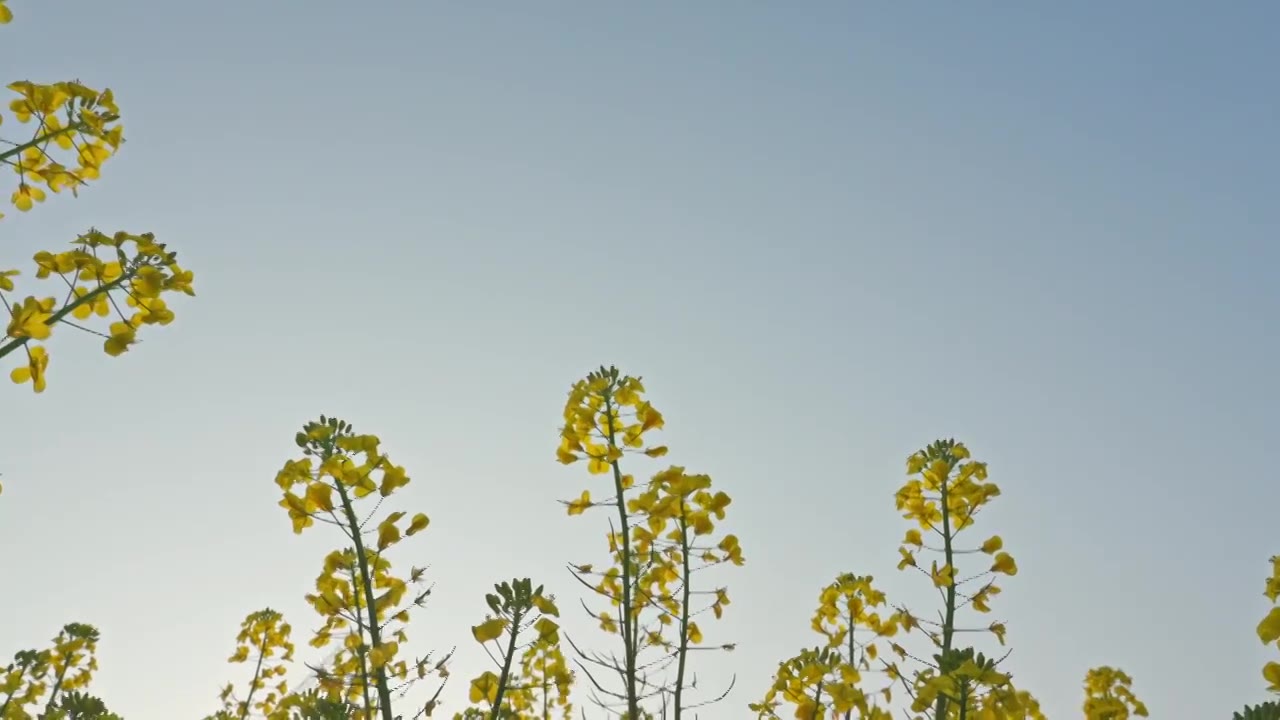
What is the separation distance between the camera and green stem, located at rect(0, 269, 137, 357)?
287cm

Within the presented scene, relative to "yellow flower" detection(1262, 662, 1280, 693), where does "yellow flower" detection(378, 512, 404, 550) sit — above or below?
above

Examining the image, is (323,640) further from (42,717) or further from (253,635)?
(253,635)

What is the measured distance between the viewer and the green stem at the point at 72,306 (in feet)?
9.41

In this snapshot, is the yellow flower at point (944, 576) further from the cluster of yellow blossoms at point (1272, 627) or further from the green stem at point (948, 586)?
the cluster of yellow blossoms at point (1272, 627)

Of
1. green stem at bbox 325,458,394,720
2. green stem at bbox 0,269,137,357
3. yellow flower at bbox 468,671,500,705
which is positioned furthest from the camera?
yellow flower at bbox 468,671,500,705

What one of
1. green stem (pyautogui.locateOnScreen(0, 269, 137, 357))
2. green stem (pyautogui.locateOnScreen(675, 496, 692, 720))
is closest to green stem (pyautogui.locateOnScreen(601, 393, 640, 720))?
green stem (pyautogui.locateOnScreen(675, 496, 692, 720))

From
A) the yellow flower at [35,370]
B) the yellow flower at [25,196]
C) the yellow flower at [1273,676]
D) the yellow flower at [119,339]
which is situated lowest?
the yellow flower at [1273,676]

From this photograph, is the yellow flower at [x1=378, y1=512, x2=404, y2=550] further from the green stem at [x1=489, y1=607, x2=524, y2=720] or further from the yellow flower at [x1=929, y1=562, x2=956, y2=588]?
the yellow flower at [x1=929, y1=562, x2=956, y2=588]

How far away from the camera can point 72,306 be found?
319 centimetres

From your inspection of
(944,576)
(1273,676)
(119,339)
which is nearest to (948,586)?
(944,576)

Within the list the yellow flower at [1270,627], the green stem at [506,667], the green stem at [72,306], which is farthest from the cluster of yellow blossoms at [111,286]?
the yellow flower at [1270,627]

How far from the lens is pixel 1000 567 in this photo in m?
6.12

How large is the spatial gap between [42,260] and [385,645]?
234 cm

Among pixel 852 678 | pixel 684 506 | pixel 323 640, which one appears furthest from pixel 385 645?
pixel 852 678
